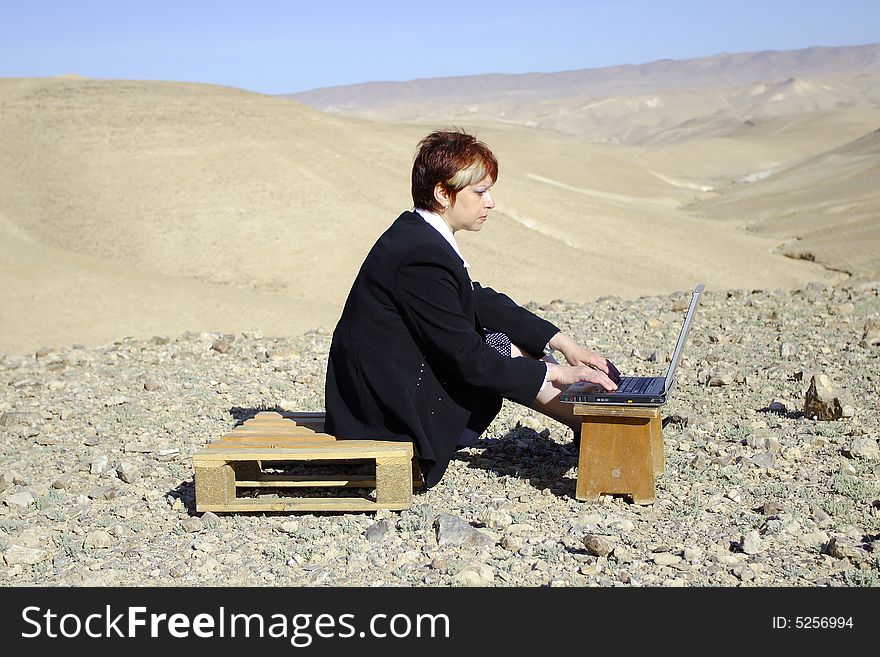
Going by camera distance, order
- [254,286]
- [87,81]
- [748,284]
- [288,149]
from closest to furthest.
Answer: [254,286]
[748,284]
[288,149]
[87,81]

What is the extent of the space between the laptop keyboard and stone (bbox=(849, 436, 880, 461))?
3.67 ft

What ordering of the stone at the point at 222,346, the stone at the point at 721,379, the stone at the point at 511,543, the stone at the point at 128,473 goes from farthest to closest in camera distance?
1. the stone at the point at 222,346
2. the stone at the point at 721,379
3. the stone at the point at 128,473
4. the stone at the point at 511,543

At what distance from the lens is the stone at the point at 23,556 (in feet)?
→ 13.2

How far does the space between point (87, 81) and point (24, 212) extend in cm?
884

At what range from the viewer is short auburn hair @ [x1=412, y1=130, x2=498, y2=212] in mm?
4070

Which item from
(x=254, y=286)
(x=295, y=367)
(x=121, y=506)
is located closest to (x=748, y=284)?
(x=254, y=286)

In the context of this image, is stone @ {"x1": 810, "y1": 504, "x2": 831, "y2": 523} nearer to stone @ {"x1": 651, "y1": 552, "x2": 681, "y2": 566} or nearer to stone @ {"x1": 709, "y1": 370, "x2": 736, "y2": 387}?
stone @ {"x1": 651, "y1": 552, "x2": 681, "y2": 566}

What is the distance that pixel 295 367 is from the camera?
723 centimetres

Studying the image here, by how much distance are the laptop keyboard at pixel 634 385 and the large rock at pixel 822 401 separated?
1358 millimetres

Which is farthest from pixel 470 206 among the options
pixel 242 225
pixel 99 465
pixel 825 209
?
pixel 825 209

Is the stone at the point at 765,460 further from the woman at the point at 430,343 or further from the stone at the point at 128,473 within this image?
the stone at the point at 128,473

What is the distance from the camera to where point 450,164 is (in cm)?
407

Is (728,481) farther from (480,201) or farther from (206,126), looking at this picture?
(206,126)

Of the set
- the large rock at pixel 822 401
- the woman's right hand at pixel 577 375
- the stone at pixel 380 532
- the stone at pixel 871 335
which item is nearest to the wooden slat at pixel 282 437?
the stone at pixel 380 532
